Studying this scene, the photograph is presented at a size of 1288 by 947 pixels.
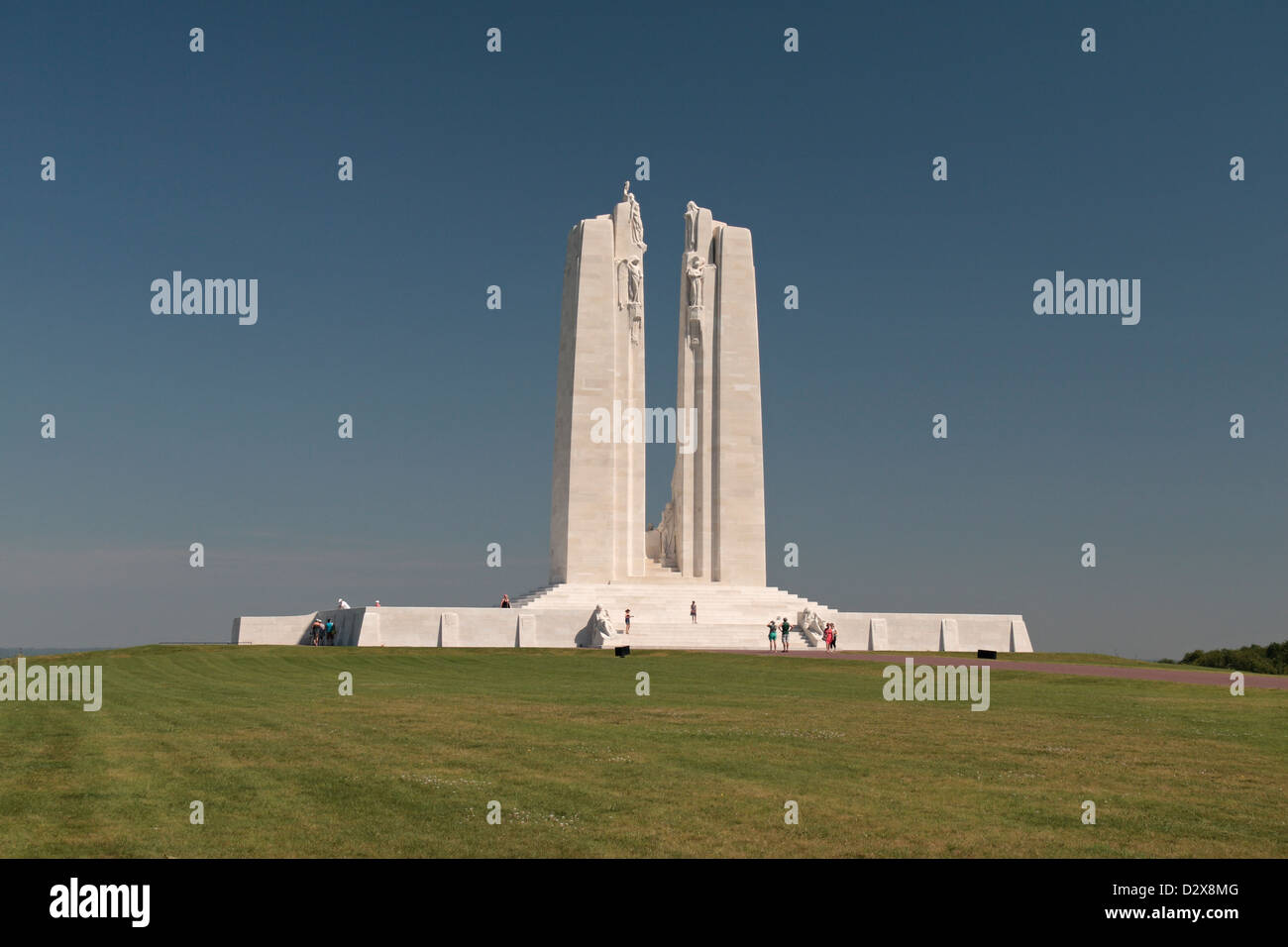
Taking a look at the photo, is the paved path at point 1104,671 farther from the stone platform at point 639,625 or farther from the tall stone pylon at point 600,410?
the tall stone pylon at point 600,410

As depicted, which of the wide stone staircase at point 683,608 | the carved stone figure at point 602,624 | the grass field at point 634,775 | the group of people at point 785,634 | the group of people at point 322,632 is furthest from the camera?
the group of people at point 322,632

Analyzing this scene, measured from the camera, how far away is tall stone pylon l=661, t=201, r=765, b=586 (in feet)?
212

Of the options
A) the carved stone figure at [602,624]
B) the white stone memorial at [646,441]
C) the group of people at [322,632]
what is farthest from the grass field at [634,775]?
the white stone memorial at [646,441]

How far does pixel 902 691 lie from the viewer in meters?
27.2

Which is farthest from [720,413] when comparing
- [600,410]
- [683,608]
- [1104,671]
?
[1104,671]

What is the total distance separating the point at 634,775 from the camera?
13.8 metres

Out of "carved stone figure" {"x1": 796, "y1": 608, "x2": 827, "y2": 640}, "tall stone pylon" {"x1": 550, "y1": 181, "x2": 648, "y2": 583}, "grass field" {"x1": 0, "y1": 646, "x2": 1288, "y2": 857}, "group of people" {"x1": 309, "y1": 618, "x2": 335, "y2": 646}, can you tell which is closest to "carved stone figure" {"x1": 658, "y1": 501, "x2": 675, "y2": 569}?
"tall stone pylon" {"x1": 550, "y1": 181, "x2": 648, "y2": 583}

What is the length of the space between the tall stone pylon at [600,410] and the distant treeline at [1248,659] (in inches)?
1096

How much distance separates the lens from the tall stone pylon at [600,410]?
205 feet

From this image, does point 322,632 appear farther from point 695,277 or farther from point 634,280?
point 695,277

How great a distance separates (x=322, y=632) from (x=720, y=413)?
24000 mm

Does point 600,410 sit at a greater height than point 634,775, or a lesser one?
greater
